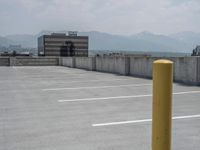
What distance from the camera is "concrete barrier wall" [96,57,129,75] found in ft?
76.2

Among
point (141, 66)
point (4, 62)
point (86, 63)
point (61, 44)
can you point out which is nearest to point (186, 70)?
point (141, 66)

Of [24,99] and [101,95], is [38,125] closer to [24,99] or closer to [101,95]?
[24,99]

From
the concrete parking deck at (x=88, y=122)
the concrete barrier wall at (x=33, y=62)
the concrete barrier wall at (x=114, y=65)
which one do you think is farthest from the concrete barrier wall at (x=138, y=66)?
the concrete barrier wall at (x=33, y=62)

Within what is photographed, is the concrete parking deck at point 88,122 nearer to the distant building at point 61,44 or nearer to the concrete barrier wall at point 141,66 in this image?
the concrete barrier wall at point 141,66

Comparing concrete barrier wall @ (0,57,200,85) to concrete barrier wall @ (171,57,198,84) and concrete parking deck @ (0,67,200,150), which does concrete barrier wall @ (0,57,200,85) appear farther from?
concrete parking deck @ (0,67,200,150)

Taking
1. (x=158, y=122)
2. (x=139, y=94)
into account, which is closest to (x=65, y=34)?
(x=139, y=94)

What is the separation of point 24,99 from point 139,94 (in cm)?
405

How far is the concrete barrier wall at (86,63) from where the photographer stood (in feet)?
106

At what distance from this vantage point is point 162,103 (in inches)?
122

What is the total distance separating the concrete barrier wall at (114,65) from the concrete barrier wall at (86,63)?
1015 mm

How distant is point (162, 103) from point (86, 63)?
105 ft

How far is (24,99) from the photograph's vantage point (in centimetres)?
1134

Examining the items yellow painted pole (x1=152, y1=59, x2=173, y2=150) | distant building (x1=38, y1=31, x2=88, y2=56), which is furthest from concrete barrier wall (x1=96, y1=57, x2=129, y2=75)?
distant building (x1=38, y1=31, x2=88, y2=56)

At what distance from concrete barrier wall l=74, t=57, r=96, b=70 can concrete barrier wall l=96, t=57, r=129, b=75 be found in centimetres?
102
